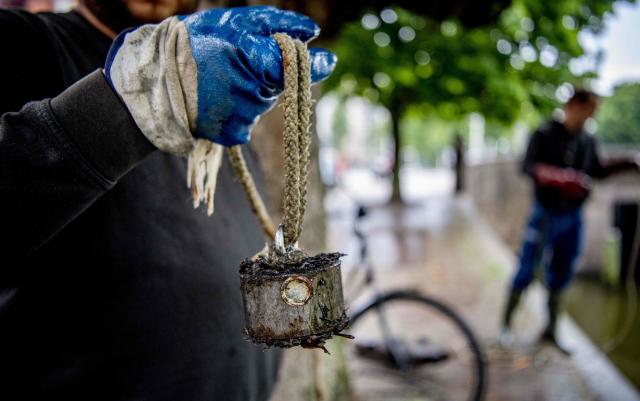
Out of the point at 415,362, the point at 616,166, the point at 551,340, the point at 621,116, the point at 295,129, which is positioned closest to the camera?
the point at 295,129

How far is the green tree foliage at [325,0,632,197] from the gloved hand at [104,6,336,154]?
126 inches

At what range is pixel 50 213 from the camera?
91 cm

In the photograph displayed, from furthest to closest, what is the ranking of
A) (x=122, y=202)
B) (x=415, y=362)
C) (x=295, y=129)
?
1. (x=415, y=362)
2. (x=122, y=202)
3. (x=295, y=129)

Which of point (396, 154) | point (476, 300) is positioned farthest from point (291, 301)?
point (396, 154)

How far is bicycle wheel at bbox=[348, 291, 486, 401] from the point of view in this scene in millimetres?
3953

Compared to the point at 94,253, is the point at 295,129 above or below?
above

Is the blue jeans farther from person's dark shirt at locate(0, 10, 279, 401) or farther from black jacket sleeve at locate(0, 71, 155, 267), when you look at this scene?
black jacket sleeve at locate(0, 71, 155, 267)

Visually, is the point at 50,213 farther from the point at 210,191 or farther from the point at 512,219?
the point at 512,219

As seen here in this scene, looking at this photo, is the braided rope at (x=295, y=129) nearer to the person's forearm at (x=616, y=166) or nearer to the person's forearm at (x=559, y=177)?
the person's forearm at (x=559, y=177)

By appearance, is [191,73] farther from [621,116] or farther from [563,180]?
[621,116]

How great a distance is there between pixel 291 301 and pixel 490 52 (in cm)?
528

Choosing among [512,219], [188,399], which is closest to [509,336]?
[188,399]

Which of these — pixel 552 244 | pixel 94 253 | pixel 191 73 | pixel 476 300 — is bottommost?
→ pixel 476 300

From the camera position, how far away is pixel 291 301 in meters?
0.96
